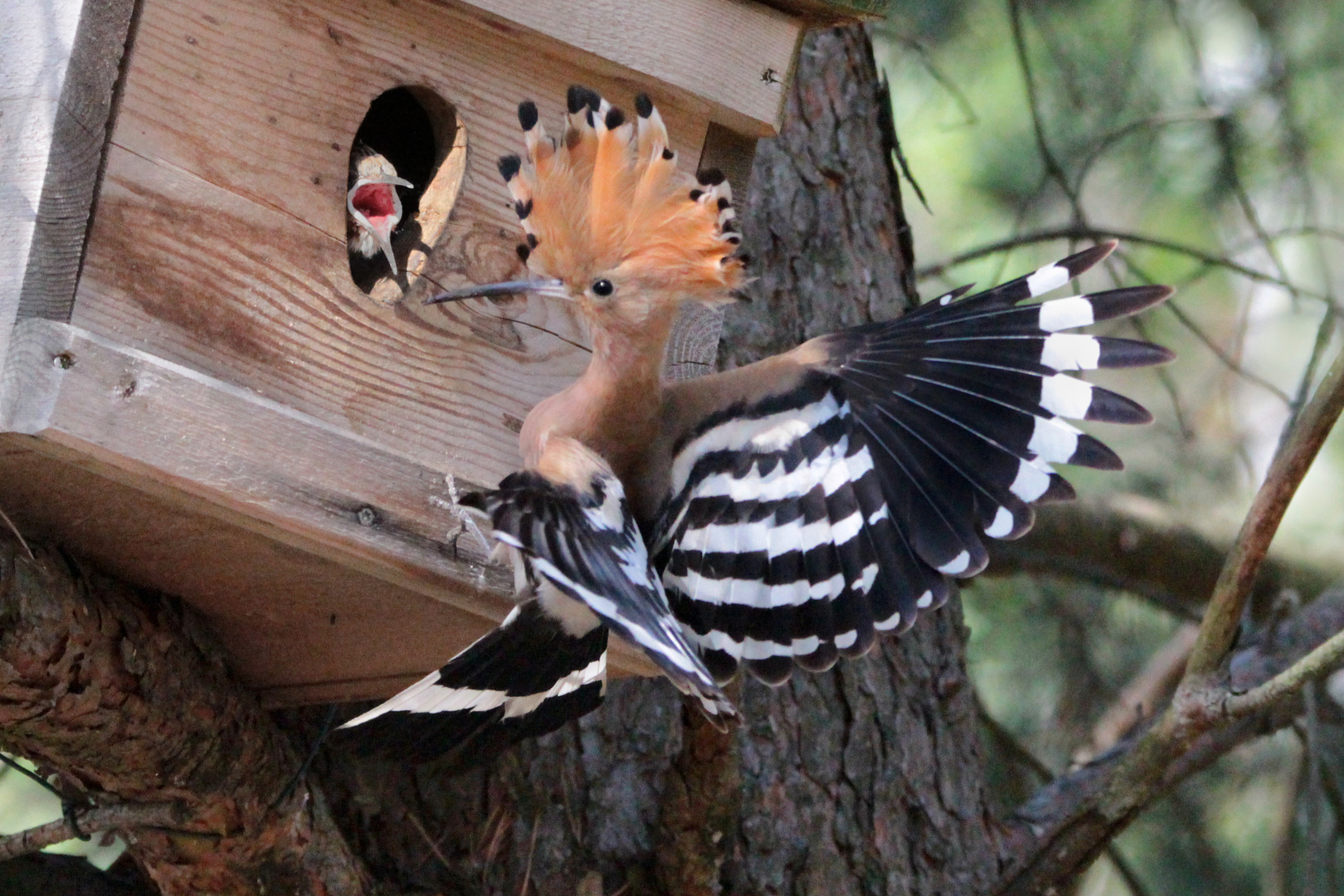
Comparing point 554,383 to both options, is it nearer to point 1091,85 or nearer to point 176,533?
point 176,533

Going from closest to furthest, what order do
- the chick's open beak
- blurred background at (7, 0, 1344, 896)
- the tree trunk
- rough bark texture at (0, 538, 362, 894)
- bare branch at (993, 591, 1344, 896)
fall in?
rough bark texture at (0, 538, 362, 894), the chick's open beak, bare branch at (993, 591, 1344, 896), the tree trunk, blurred background at (7, 0, 1344, 896)

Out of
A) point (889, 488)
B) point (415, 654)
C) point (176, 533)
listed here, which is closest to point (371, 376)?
point (176, 533)

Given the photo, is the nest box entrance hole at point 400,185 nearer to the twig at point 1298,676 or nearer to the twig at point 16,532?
the twig at point 16,532

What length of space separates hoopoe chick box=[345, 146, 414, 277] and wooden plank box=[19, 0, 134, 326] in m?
0.50

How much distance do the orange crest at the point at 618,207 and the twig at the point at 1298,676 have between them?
86cm

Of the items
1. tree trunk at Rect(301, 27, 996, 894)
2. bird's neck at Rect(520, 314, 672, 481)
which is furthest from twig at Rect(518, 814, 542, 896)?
bird's neck at Rect(520, 314, 672, 481)

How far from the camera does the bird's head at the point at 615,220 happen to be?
73.2 inches

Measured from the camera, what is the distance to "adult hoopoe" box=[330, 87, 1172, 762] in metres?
1.89

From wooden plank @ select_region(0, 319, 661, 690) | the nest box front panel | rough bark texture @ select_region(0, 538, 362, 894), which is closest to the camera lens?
wooden plank @ select_region(0, 319, 661, 690)

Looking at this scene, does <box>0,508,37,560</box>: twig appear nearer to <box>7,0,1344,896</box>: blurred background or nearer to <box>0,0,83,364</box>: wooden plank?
<box>0,0,83,364</box>: wooden plank

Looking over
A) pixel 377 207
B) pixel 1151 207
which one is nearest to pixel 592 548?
pixel 377 207

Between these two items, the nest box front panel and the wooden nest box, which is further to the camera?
the nest box front panel

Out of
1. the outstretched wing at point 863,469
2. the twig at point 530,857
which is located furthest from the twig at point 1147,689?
the outstretched wing at point 863,469

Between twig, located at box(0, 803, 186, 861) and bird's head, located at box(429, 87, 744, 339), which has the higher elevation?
bird's head, located at box(429, 87, 744, 339)
